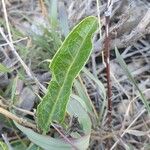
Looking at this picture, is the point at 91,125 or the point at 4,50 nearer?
the point at 91,125

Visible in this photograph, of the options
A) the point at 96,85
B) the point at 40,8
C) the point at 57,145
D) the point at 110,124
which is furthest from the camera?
the point at 40,8

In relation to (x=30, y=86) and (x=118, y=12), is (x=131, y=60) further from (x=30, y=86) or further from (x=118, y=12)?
(x=30, y=86)

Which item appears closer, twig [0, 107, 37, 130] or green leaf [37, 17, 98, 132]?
green leaf [37, 17, 98, 132]

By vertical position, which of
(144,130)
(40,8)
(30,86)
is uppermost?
(40,8)

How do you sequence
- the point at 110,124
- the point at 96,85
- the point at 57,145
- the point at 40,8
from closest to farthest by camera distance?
1. the point at 57,145
2. the point at 110,124
3. the point at 96,85
4. the point at 40,8

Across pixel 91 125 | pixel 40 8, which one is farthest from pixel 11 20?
pixel 91 125

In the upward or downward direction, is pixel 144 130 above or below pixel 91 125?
below

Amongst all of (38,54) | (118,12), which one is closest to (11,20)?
(38,54)

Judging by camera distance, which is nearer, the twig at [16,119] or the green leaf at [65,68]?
the green leaf at [65,68]
